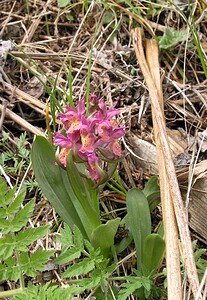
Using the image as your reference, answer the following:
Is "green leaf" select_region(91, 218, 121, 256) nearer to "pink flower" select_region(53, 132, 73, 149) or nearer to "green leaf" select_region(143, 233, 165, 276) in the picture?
"green leaf" select_region(143, 233, 165, 276)

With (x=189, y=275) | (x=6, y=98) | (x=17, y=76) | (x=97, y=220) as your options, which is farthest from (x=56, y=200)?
(x=17, y=76)

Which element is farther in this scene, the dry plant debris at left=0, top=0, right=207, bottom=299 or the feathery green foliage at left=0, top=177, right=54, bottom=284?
the dry plant debris at left=0, top=0, right=207, bottom=299

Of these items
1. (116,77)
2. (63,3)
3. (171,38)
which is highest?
(63,3)

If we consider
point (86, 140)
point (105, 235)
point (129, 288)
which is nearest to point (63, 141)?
point (86, 140)

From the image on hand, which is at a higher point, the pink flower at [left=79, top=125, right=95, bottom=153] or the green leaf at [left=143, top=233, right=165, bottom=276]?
the pink flower at [left=79, top=125, right=95, bottom=153]

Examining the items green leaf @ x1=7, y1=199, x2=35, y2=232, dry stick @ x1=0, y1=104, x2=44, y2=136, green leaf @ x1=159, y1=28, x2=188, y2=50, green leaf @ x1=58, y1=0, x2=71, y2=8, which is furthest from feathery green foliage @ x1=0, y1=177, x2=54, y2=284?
green leaf @ x1=58, y1=0, x2=71, y2=8

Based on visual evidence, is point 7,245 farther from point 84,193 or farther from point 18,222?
point 84,193

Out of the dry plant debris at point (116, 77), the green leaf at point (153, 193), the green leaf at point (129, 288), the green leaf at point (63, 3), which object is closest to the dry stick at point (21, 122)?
the dry plant debris at point (116, 77)
